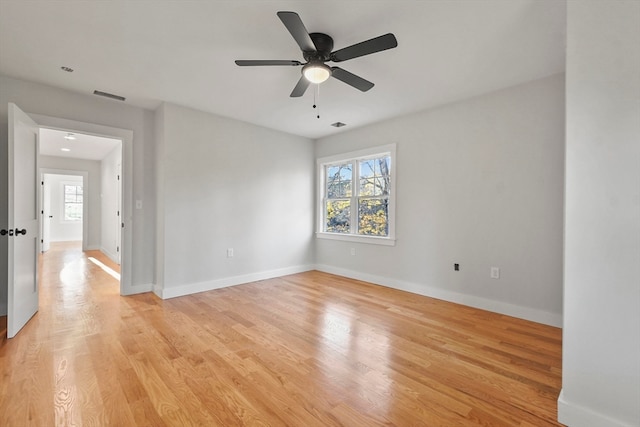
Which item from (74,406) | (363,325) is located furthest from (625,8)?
(74,406)

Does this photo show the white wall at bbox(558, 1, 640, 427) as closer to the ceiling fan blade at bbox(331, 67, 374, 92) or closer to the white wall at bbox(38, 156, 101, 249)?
the ceiling fan blade at bbox(331, 67, 374, 92)

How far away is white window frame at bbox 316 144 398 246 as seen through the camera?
4.34 m

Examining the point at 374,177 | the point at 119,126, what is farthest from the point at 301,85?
the point at 119,126

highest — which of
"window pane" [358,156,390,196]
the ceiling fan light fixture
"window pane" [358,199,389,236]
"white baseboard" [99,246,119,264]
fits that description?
the ceiling fan light fixture

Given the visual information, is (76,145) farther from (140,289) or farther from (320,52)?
(320,52)

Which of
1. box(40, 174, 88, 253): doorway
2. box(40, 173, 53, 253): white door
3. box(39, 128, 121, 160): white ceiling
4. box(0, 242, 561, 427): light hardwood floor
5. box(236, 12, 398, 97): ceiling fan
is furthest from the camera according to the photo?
box(40, 174, 88, 253): doorway

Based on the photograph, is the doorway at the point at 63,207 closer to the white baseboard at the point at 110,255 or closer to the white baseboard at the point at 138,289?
the white baseboard at the point at 110,255

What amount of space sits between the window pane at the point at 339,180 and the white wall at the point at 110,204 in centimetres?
452

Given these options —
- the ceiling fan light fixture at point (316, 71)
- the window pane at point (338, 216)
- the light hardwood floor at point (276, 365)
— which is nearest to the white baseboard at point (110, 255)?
the light hardwood floor at point (276, 365)

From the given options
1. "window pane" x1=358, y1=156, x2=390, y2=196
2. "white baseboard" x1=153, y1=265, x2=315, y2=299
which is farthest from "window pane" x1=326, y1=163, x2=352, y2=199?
"white baseboard" x1=153, y1=265, x2=315, y2=299

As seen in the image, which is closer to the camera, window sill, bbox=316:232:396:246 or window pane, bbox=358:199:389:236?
window sill, bbox=316:232:396:246

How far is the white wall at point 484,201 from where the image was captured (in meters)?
2.97

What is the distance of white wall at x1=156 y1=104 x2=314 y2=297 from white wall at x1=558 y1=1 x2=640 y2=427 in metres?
3.97

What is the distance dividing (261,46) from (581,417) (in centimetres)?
333
